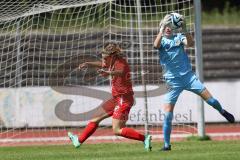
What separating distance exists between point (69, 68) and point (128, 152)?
8.44 metres

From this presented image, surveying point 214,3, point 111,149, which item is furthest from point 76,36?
point 214,3

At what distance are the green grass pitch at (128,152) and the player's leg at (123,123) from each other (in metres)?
0.24

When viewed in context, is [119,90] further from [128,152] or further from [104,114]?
[128,152]

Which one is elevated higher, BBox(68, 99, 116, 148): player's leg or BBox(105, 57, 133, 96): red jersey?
BBox(105, 57, 133, 96): red jersey

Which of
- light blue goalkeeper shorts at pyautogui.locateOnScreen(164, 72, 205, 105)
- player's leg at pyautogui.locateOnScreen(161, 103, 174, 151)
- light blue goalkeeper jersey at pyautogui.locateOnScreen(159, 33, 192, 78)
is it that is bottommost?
player's leg at pyautogui.locateOnScreen(161, 103, 174, 151)

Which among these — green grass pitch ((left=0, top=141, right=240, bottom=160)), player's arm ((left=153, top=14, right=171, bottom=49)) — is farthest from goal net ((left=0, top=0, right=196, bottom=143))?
player's arm ((left=153, top=14, right=171, bottom=49))

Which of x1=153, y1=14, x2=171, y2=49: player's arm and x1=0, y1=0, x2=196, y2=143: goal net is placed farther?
x1=0, y1=0, x2=196, y2=143: goal net

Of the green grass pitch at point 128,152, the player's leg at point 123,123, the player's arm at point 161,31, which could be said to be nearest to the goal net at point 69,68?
the green grass pitch at point 128,152

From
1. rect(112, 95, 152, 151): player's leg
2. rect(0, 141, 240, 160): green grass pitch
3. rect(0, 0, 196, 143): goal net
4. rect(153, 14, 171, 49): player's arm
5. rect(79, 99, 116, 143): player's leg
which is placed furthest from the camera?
rect(0, 0, 196, 143): goal net

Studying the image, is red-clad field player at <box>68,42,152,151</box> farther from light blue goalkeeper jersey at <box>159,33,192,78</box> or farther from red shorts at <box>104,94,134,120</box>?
light blue goalkeeper jersey at <box>159,33,192,78</box>

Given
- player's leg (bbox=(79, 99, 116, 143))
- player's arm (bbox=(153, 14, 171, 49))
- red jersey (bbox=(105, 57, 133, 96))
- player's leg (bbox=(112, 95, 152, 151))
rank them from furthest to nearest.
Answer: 1. player's leg (bbox=(79, 99, 116, 143))
2. red jersey (bbox=(105, 57, 133, 96))
3. player's leg (bbox=(112, 95, 152, 151))
4. player's arm (bbox=(153, 14, 171, 49))

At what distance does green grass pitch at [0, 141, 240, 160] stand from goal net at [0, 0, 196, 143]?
3.87 m

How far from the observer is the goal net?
66.1ft

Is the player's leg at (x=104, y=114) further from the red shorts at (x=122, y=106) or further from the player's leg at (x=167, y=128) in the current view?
the player's leg at (x=167, y=128)
